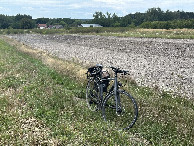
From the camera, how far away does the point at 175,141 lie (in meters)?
5.66

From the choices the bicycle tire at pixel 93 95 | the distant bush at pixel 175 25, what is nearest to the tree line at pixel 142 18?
the distant bush at pixel 175 25

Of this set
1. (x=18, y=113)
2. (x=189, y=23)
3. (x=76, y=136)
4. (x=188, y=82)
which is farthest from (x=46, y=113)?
(x=189, y=23)

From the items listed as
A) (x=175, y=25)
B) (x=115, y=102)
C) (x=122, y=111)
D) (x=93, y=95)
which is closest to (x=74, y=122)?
(x=115, y=102)

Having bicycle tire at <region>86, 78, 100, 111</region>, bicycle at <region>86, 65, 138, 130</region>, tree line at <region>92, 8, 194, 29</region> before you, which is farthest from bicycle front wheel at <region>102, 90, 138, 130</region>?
tree line at <region>92, 8, 194, 29</region>

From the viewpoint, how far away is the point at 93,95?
8055mm

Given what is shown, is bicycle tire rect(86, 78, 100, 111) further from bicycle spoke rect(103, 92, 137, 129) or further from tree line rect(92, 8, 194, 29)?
tree line rect(92, 8, 194, 29)

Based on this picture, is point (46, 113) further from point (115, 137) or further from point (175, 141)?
point (175, 141)

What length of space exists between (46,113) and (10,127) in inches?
48.4

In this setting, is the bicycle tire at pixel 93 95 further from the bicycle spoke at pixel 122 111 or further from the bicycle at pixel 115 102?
the bicycle spoke at pixel 122 111

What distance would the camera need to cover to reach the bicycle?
6570mm

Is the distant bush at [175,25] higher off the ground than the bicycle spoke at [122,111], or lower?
higher

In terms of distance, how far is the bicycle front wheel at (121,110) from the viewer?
662cm

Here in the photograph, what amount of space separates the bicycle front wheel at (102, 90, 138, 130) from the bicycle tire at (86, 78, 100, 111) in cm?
71

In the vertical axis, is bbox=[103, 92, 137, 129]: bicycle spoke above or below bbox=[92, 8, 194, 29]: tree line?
below
